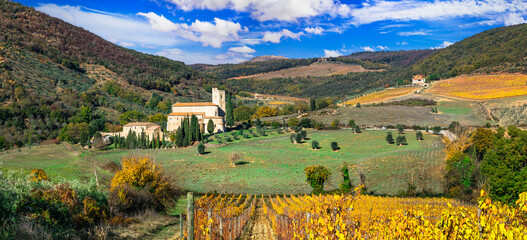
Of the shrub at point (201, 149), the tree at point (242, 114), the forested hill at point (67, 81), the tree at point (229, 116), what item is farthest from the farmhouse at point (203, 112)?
the shrub at point (201, 149)

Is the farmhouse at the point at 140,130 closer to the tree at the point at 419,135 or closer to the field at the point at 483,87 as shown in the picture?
the tree at the point at 419,135

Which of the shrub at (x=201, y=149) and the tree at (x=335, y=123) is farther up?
the tree at (x=335, y=123)

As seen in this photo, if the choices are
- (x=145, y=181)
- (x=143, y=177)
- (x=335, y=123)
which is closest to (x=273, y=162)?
(x=145, y=181)

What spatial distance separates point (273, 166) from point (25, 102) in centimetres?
5473

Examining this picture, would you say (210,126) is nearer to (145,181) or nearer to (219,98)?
(219,98)

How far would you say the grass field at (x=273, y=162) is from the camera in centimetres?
3114

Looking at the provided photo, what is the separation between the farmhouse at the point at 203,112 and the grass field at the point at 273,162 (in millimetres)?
11381

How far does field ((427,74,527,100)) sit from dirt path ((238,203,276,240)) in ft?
254

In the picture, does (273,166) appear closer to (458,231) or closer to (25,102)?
(458,231)

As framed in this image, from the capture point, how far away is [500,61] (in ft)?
317

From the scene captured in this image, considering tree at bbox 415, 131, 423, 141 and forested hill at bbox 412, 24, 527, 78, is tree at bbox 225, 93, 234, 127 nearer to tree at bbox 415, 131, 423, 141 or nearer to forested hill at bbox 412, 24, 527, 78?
tree at bbox 415, 131, 423, 141

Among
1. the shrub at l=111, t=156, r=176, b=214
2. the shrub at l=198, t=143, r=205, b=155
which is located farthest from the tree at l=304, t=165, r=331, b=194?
the shrub at l=198, t=143, r=205, b=155

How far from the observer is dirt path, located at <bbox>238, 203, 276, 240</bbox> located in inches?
586

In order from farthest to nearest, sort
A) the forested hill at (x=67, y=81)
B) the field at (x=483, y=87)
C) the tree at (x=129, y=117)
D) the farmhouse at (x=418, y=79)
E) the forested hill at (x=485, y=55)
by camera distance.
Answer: the farmhouse at (x=418, y=79) < the forested hill at (x=485, y=55) < the field at (x=483, y=87) < the tree at (x=129, y=117) < the forested hill at (x=67, y=81)
